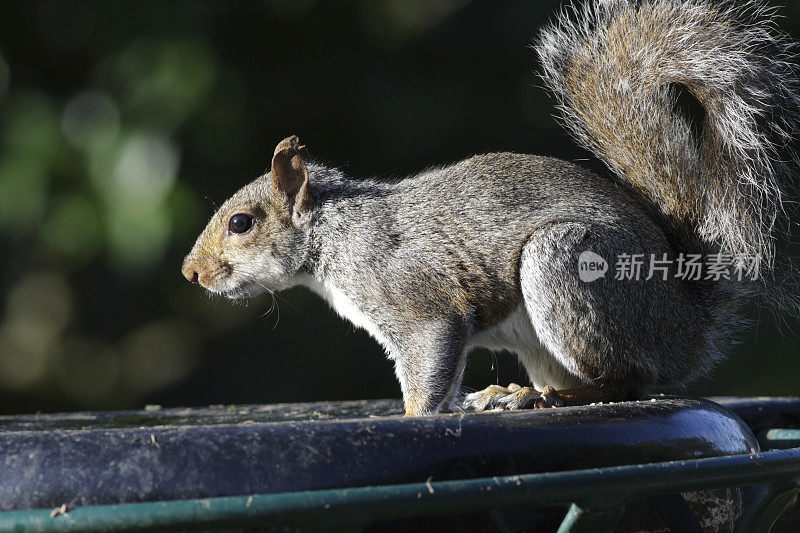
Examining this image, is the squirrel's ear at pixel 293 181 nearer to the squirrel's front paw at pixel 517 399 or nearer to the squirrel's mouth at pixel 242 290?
the squirrel's mouth at pixel 242 290

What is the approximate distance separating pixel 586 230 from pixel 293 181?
454 millimetres

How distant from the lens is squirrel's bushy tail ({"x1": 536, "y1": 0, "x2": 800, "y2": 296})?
119 centimetres

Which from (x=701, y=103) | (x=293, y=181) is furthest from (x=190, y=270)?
(x=701, y=103)

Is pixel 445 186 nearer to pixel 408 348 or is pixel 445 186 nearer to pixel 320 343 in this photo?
pixel 408 348

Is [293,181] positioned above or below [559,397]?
above


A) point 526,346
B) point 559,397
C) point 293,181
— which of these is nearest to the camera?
point 559,397

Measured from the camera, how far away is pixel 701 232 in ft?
3.97

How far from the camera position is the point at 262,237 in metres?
1.36

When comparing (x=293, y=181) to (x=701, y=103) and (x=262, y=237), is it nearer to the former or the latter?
(x=262, y=237)

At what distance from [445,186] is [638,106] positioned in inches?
11.6

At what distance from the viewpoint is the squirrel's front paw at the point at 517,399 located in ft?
3.57

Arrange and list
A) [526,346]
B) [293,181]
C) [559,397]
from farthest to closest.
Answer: [293,181] → [526,346] → [559,397]

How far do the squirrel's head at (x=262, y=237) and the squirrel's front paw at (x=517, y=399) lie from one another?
0.33 m

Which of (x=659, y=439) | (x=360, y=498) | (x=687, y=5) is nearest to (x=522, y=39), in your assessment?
(x=687, y=5)
